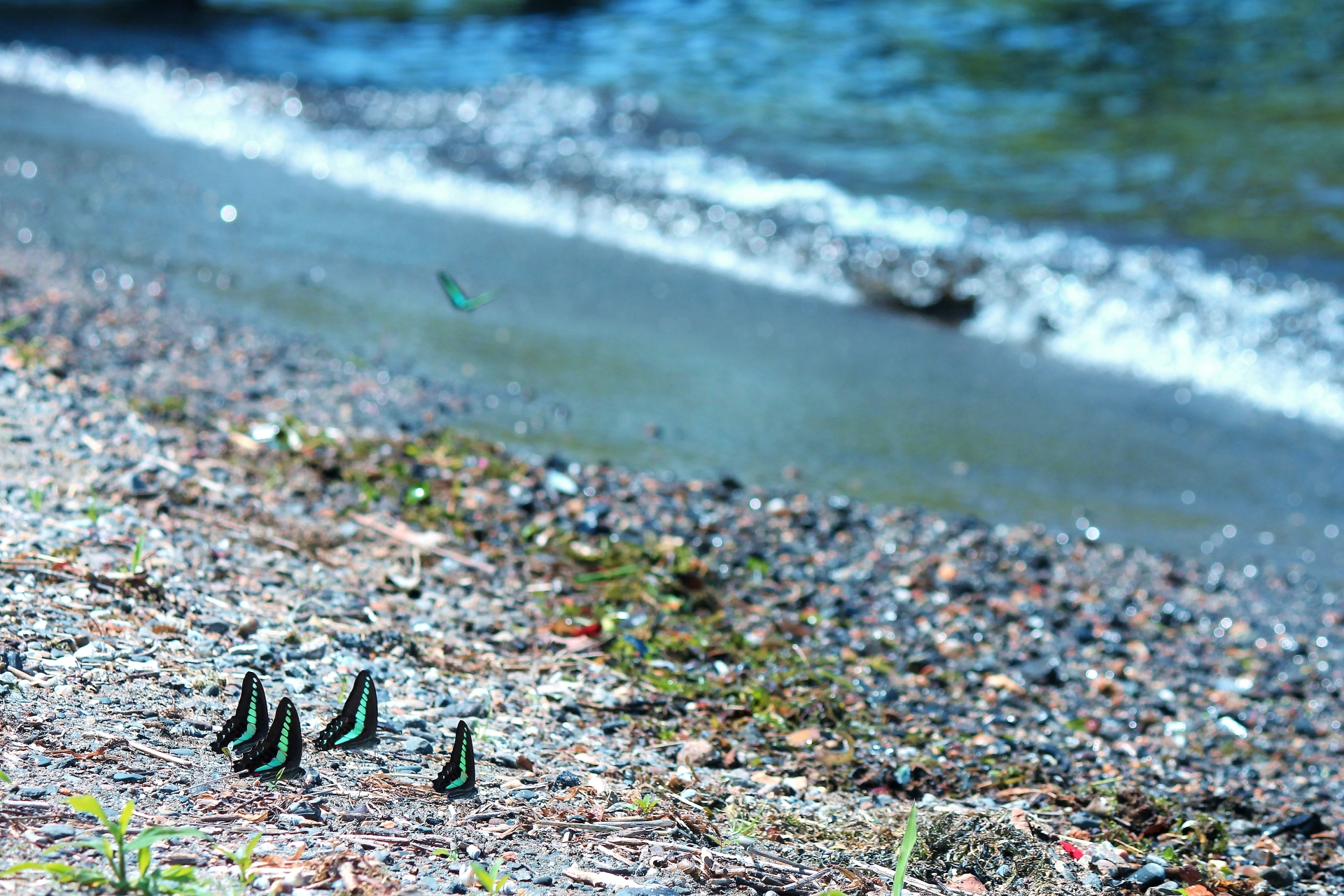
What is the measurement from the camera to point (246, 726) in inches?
84.7

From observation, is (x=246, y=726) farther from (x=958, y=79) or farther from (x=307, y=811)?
(x=958, y=79)

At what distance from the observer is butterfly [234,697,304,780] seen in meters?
2.09

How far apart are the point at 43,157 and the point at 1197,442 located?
6.95m

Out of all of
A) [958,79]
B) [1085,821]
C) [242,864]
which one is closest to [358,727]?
[242,864]

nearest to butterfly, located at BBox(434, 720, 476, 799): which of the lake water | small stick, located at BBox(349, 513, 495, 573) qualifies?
small stick, located at BBox(349, 513, 495, 573)

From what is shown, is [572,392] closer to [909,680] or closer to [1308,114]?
[909,680]

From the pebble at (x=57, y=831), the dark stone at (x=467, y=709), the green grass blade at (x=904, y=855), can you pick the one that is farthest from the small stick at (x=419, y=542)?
the green grass blade at (x=904, y=855)

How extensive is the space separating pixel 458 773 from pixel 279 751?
1.13 ft

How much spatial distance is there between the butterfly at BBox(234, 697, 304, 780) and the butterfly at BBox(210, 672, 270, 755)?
0.03 metres

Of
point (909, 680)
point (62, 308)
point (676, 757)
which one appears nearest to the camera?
point (676, 757)

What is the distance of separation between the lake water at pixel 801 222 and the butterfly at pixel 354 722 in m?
2.19

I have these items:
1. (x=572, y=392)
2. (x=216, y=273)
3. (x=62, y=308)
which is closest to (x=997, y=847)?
(x=572, y=392)

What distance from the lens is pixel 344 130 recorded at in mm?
8812

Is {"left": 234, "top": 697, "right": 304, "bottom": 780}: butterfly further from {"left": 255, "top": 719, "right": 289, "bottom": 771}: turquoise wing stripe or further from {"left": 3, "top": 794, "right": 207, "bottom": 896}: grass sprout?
{"left": 3, "top": 794, "right": 207, "bottom": 896}: grass sprout
